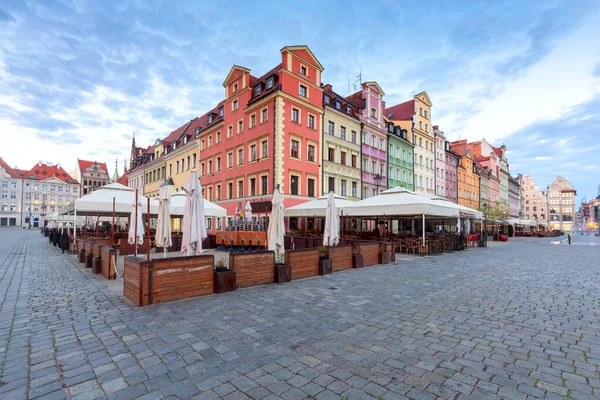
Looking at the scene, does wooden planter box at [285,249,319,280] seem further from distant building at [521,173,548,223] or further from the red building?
distant building at [521,173,548,223]

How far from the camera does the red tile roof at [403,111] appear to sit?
39525 mm

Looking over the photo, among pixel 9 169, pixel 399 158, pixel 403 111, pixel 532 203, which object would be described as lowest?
pixel 532 203

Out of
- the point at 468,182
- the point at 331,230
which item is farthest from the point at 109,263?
the point at 468,182

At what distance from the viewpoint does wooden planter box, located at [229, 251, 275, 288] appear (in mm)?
7408

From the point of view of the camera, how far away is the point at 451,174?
48.2m

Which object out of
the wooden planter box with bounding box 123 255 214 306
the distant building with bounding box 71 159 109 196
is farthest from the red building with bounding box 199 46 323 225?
the distant building with bounding box 71 159 109 196

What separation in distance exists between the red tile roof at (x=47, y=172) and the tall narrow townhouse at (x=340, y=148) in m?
89.2

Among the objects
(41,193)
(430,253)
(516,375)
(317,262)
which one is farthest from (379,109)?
(41,193)

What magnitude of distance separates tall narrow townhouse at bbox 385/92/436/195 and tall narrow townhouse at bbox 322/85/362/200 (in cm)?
1123

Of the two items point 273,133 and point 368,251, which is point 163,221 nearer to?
point 368,251

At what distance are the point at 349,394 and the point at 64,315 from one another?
202 inches

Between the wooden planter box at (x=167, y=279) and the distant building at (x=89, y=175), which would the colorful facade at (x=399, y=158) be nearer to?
the wooden planter box at (x=167, y=279)

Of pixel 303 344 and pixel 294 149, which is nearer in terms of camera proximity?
pixel 303 344

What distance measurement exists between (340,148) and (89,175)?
90339 mm
